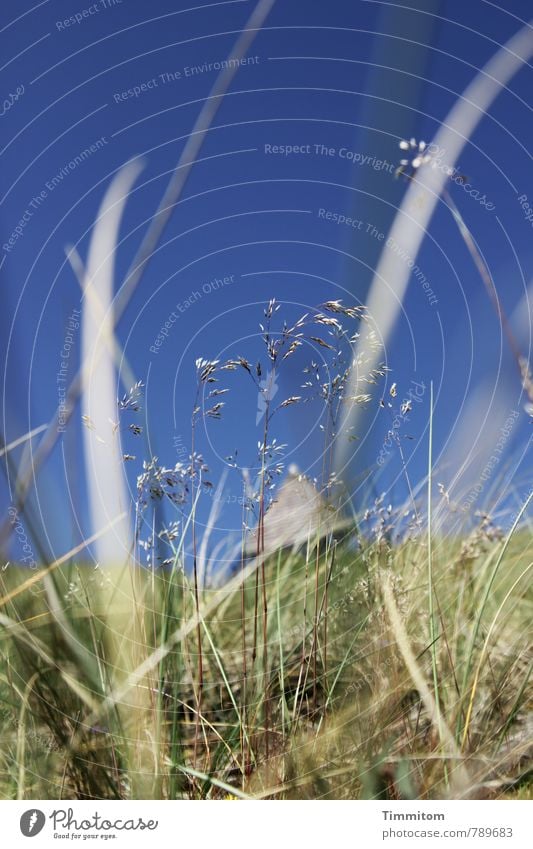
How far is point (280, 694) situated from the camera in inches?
58.2

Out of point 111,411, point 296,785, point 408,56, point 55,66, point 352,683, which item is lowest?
point 296,785

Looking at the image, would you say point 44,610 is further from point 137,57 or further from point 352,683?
point 137,57
